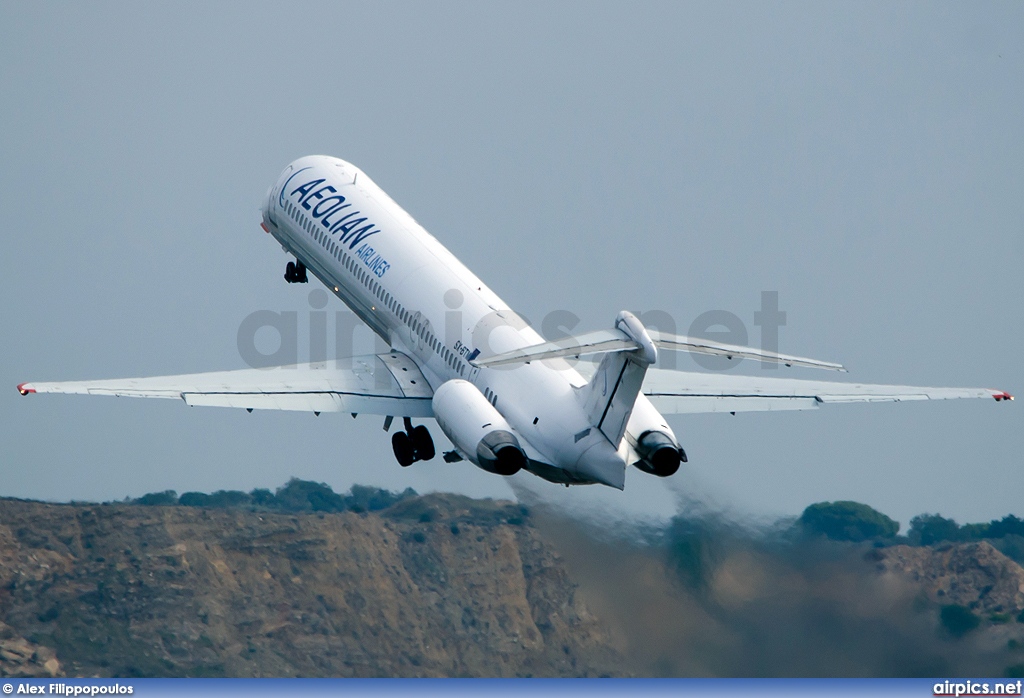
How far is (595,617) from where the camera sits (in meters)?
50.2

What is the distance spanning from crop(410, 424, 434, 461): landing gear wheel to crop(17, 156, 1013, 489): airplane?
2 centimetres

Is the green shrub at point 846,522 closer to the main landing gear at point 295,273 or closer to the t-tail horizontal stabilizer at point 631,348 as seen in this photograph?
the t-tail horizontal stabilizer at point 631,348

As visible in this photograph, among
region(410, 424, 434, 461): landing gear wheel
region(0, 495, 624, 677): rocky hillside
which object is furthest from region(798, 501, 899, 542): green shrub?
region(410, 424, 434, 461): landing gear wheel

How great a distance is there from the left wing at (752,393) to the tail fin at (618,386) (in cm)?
A: 582

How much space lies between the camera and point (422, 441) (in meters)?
47.2

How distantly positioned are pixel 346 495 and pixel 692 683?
60.6ft

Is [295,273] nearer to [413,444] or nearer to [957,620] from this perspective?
[413,444]

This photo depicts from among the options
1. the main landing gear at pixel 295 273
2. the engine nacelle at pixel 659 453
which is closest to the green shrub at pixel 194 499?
the main landing gear at pixel 295 273

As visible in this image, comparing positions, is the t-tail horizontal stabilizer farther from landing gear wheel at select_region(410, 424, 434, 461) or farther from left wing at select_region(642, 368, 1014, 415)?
landing gear wheel at select_region(410, 424, 434, 461)

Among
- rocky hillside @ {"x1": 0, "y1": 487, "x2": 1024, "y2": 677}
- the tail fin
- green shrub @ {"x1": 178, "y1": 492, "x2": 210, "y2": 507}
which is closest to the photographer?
the tail fin

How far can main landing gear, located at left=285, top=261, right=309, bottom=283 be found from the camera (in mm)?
56375

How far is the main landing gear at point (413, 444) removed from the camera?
47.2 metres

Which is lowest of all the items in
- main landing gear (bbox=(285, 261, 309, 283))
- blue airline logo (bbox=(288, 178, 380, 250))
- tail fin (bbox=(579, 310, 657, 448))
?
tail fin (bbox=(579, 310, 657, 448))

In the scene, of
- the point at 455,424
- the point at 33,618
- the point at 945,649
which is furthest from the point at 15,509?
the point at 945,649
